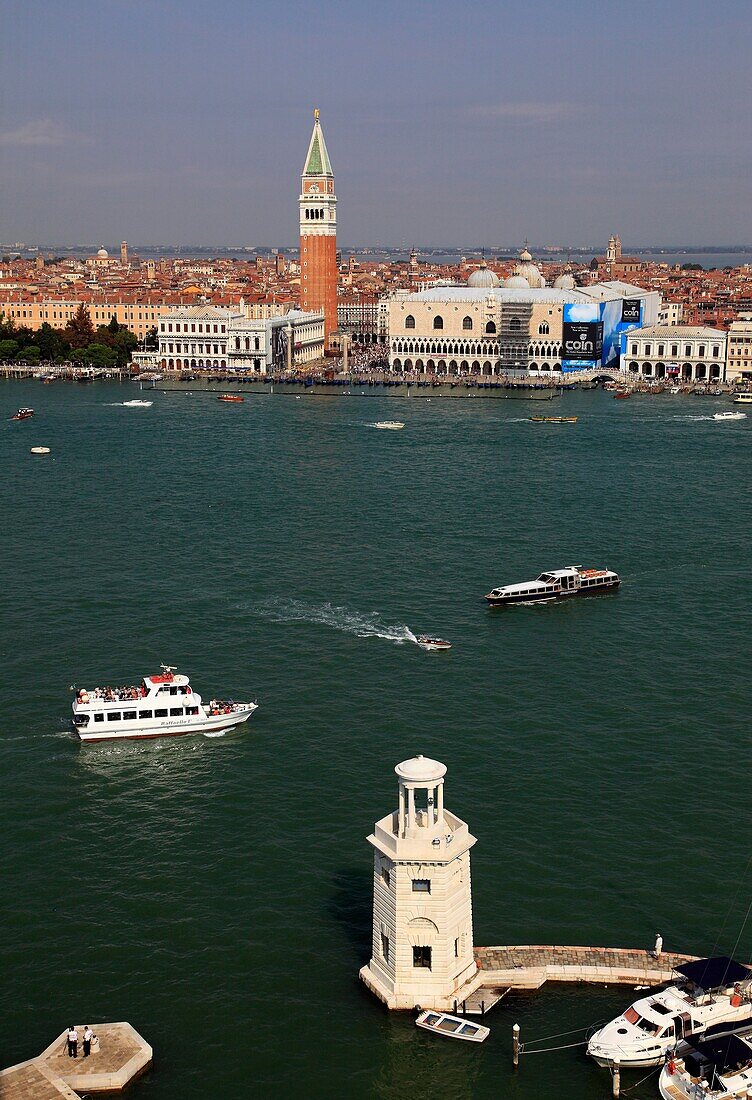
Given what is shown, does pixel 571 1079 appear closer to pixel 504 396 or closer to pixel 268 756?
pixel 268 756

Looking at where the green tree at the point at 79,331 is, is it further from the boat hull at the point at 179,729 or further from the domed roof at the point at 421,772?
the domed roof at the point at 421,772

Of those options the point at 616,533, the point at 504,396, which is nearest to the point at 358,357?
the point at 504,396

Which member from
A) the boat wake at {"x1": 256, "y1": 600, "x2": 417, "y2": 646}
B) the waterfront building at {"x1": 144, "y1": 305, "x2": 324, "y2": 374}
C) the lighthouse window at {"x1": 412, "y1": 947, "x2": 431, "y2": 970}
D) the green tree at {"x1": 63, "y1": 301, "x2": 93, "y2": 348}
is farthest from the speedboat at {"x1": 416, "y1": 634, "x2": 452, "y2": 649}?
the green tree at {"x1": 63, "y1": 301, "x2": 93, "y2": 348}

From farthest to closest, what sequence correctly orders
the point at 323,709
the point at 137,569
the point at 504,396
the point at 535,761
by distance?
the point at 504,396
the point at 137,569
the point at 323,709
the point at 535,761

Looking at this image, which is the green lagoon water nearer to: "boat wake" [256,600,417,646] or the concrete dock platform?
"boat wake" [256,600,417,646]

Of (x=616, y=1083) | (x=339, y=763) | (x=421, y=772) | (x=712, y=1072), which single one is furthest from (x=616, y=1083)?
(x=339, y=763)
